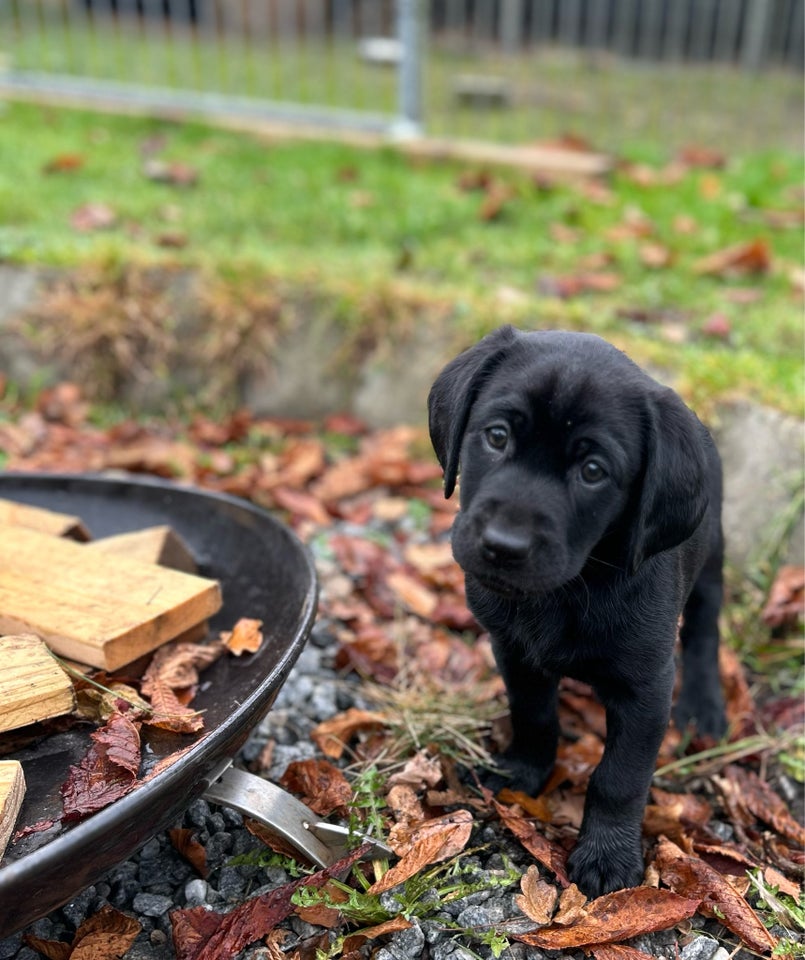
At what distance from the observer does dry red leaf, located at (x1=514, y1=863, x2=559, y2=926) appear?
233cm

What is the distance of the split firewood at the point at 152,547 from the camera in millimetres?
2980

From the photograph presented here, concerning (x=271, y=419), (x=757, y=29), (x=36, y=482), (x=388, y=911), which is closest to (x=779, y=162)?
(x=757, y=29)

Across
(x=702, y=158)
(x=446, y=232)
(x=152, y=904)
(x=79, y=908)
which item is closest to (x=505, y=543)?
(x=152, y=904)

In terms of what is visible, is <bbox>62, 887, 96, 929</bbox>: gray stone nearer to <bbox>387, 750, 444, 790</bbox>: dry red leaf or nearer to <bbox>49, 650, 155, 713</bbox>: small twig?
<bbox>49, 650, 155, 713</bbox>: small twig

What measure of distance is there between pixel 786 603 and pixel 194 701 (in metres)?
2.04

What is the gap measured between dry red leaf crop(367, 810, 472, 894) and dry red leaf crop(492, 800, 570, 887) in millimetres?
134

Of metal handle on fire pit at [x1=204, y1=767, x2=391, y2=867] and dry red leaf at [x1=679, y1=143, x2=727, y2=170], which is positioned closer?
metal handle on fire pit at [x1=204, y1=767, x2=391, y2=867]

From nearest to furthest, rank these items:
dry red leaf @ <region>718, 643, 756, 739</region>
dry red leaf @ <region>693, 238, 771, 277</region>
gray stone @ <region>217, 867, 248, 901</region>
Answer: gray stone @ <region>217, 867, 248, 901</region> → dry red leaf @ <region>718, 643, 756, 739</region> → dry red leaf @ <region>693, 238, 771, 277</region>

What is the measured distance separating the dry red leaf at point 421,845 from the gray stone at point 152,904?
1.61 ft

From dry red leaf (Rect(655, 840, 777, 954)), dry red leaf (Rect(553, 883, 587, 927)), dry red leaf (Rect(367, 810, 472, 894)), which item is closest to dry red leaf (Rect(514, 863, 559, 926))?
dry red leaf (Rect(553, 883, 587, 927))

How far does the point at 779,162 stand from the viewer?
7.65m

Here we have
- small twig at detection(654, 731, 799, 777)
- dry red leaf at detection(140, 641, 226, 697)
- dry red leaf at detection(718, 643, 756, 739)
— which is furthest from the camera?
dry red leaf at detection(718, 643, 756, 739)

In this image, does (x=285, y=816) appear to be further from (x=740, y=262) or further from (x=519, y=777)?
(x=740, y=262)

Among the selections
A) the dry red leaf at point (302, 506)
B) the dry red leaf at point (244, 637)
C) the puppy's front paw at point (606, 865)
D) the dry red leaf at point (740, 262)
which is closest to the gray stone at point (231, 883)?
the dry red leaf at point (244, 637)
